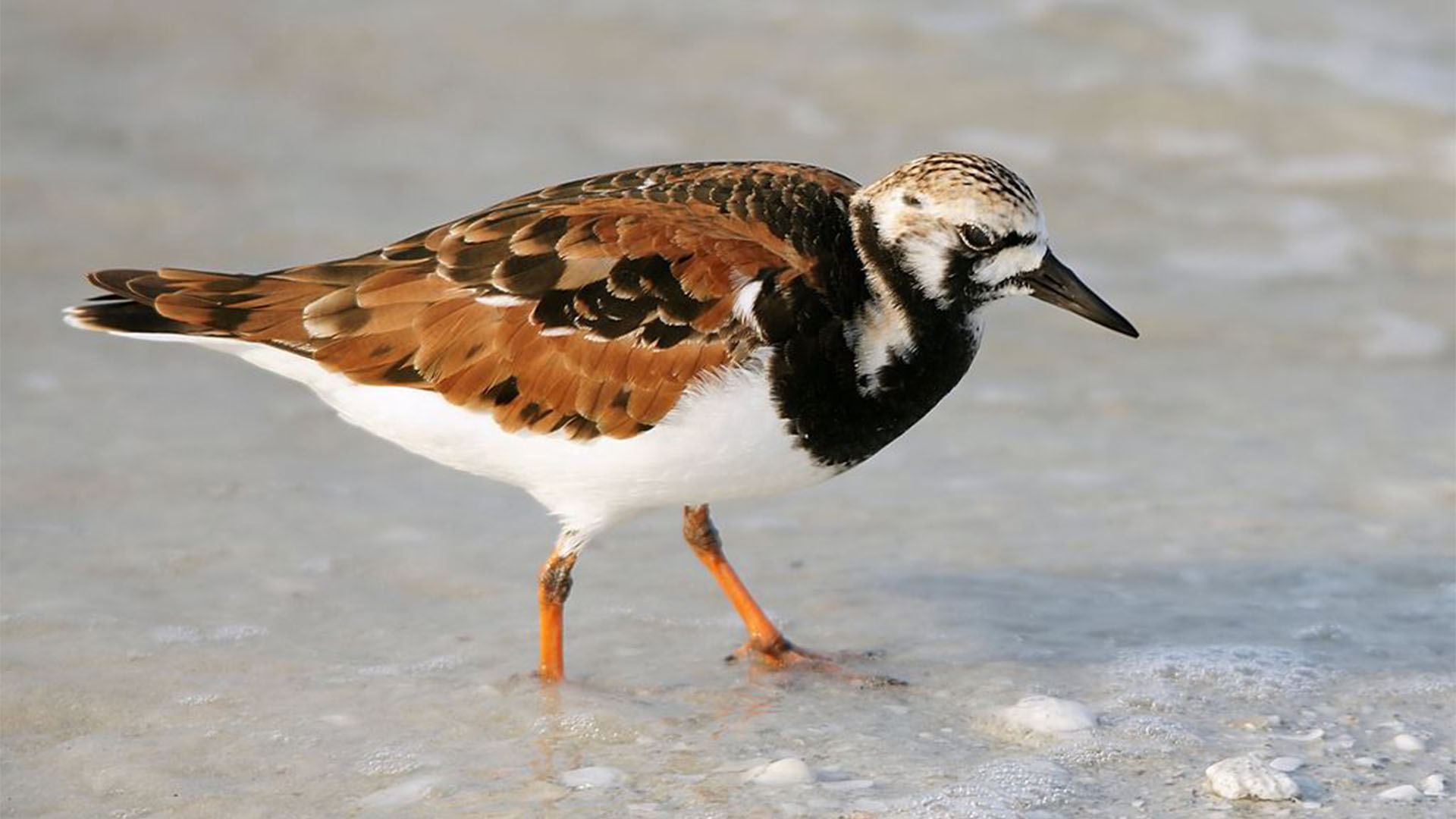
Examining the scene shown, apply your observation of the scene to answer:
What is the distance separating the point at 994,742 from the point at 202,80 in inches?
223

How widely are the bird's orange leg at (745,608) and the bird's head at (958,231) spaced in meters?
A: 0.94

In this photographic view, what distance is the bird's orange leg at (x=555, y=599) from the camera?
14.8 ft

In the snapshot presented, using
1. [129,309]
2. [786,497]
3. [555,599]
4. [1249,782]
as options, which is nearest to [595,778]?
[555,599]

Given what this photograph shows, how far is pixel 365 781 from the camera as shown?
3.97 metres

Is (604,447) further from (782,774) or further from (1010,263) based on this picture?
(1010,263)

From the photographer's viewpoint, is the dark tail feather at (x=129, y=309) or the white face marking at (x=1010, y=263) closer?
the white face marking at (x=1010, y=263)

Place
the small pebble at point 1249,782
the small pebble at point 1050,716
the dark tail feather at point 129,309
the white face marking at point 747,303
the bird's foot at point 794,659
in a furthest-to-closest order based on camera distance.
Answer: the bird's foot at point 794,659 → the dark tail feather at point 129,309 → the small pebble at point 1050,716 → the white face marking at point 747,303 → the small pebble at point 1249,782

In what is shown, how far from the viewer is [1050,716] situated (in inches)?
166

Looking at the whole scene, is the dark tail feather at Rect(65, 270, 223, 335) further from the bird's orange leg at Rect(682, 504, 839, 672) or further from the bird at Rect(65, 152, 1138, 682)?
the bird's orange leg at Rect(682, 504, 839, 672)

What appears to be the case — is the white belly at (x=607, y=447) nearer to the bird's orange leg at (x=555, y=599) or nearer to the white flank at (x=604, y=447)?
the white flank at (x=604, y=447)

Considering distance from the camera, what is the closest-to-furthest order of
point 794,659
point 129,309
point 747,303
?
point 747,303, point 129,309, point 794,659

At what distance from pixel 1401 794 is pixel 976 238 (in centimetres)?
140

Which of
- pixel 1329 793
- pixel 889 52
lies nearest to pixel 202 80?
pixel 889 52

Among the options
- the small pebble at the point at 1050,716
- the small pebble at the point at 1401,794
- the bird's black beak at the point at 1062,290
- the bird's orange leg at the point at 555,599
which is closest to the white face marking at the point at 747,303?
the bird's black beak at the point at 1062,290
